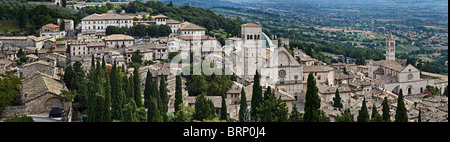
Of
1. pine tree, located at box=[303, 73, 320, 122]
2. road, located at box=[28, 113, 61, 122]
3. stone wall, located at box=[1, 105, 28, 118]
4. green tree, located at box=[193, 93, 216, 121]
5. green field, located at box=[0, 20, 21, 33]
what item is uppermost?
green field, located at box=[0, 20, 21, 33]

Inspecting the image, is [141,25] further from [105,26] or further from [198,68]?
[198,68]

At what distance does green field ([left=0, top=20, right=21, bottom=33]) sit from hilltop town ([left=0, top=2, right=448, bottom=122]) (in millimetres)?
4938

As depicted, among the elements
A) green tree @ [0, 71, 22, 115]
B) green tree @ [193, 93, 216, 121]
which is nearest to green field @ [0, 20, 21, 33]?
green tree @ [0, 71, 22, 115]

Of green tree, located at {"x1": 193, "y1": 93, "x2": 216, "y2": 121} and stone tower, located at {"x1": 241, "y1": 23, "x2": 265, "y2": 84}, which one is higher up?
stone tower, located at {"x1": 241, "y1": 23, "x2": 265, "y2": 84}

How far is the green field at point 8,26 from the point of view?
5889cm

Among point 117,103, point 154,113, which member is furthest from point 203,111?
point 117,103

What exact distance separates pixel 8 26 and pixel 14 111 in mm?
37830

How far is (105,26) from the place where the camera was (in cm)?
6056

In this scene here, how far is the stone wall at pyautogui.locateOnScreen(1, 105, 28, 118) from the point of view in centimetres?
2581

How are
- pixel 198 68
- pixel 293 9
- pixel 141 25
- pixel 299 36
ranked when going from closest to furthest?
pixel 198 68, pixel 141 25, pixel 299 36, pixel 293 9

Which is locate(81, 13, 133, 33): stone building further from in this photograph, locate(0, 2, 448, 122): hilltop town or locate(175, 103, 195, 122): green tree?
locate(175, 103, 195, 122): green tree

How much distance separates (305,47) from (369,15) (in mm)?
90286

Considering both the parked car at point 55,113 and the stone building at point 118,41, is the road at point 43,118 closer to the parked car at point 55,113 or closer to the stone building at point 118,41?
the parked car at point 55,113
